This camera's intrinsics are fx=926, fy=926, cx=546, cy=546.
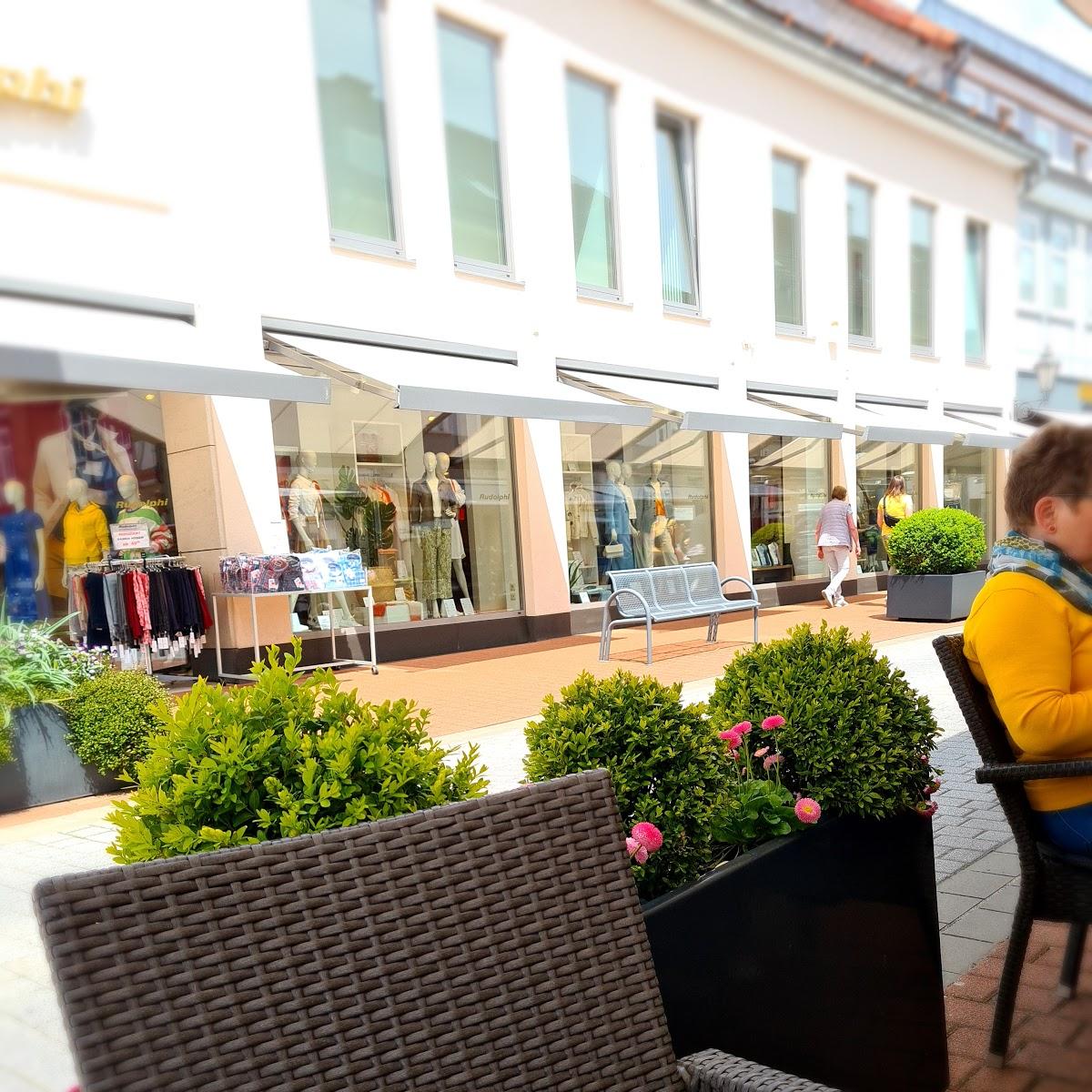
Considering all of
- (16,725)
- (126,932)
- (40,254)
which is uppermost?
(40,254)

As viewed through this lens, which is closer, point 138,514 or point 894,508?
point 138,514

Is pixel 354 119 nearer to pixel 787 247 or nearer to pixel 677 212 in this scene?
pixel 677 212

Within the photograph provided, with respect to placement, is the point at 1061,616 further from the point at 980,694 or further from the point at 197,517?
the point at 197,517

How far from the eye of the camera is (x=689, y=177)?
598 cm

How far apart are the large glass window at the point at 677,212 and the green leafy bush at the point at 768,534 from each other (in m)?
4.60

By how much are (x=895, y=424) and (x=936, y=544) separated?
322 centimetres

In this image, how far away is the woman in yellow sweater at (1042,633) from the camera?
1.72 m

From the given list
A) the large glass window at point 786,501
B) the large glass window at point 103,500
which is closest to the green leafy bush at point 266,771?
the large glass window at point 103,500

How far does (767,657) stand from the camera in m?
2.21

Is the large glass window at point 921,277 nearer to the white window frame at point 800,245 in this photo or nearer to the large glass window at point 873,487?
the white window frame at point 800,245

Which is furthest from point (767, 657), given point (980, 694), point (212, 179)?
point (212, 179)

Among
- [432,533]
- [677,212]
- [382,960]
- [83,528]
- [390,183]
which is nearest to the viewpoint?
[382,960]

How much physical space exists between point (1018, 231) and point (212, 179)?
14.0ft

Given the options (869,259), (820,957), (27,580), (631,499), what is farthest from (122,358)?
(631,499)
